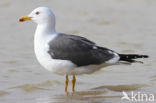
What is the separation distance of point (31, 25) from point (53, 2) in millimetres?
1330

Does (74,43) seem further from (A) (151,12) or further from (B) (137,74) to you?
(A) (151,12)

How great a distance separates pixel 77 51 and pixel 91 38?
4.21 m

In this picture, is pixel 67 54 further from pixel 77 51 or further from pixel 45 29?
pixel 45 29

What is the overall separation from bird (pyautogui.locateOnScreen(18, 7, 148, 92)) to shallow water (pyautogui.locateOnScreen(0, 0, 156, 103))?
0.39m

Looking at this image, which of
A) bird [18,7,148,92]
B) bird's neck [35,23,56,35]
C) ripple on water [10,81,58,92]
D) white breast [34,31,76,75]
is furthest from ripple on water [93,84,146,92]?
bird's neck [35,23,56,35]

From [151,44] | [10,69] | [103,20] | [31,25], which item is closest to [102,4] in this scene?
[103,20]

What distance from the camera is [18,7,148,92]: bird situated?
627cm

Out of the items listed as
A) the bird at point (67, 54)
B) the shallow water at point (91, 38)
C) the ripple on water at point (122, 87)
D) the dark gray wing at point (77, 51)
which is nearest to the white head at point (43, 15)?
the bird at point (67, 54)

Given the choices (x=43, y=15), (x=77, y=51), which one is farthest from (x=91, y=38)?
(x=77, y=51)

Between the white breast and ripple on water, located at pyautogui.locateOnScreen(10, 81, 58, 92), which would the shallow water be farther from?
the white breast

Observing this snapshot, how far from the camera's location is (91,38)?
10.6 metres

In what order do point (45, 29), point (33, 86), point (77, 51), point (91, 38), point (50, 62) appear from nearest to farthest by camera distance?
point (50, 62), point (77, 51), point (45, 29), point (33, 86), point (91, 38)

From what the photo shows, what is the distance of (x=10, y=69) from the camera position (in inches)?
320

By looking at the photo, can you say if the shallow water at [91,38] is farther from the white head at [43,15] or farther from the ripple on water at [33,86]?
the white head at [43,15]
